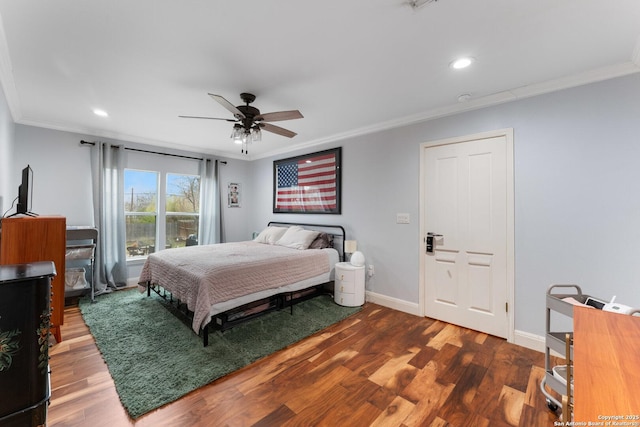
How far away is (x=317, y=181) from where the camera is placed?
4.47 metres

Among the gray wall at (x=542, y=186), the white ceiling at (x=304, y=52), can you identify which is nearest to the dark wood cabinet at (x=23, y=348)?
the white ceiling at (x=304, y=52)

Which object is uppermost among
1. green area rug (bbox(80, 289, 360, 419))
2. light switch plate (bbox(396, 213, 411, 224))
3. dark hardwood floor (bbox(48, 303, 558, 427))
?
light switch plate (bbox(396, 213, 411, 224))

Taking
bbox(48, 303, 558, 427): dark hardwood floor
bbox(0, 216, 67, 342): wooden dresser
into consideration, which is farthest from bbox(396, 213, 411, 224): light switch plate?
bbox(0, 216, 67, 342): wooden dresser

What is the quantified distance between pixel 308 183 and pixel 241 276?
2323 mm

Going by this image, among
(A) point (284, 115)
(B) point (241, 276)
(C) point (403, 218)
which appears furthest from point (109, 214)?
(C) point (403, 218)

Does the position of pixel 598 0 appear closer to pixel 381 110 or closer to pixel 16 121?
pixel 381 110

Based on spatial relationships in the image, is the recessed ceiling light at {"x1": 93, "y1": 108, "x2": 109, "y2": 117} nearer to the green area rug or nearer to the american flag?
the green area rug

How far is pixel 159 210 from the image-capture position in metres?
4.70

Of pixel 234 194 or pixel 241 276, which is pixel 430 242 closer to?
pixel 241 276

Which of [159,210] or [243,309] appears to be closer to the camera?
[243,309]

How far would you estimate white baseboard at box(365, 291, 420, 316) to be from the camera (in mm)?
3320

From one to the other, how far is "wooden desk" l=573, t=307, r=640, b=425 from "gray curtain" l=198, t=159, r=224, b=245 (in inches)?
208

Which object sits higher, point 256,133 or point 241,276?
point 256,133

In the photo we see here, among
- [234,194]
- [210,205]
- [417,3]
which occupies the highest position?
[417,3]
